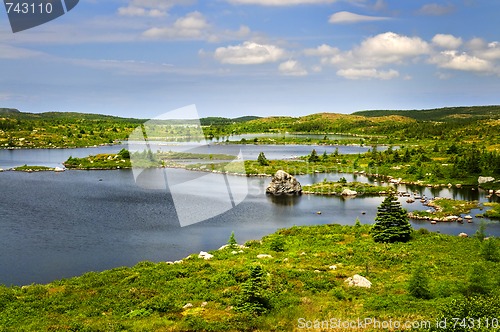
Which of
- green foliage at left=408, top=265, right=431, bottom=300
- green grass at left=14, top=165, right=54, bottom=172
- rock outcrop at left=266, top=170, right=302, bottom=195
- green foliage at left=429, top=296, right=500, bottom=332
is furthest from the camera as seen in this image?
green grass at left=14, top=165, right=54, bottom=172

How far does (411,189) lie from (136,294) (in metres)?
87.1

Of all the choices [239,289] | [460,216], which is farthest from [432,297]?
Answer: [460,216]

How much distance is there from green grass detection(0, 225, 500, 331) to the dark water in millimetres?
11813

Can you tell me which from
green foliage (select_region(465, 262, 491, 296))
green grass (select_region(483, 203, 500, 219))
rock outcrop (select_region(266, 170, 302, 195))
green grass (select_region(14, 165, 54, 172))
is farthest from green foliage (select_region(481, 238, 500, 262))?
green grass (select_region(14, 165, 54, 172))

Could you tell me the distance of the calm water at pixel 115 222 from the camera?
50906 millimetres

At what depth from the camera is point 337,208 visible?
83312 mm

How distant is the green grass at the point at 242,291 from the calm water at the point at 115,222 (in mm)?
11502

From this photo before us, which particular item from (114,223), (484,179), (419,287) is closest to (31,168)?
(114,223)

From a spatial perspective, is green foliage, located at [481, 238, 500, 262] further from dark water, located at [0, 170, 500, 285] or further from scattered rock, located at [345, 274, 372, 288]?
dark water, located at [0, 170, 500, 285]

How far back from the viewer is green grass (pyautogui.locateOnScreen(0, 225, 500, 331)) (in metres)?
26.8

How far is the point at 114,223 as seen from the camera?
224 feet

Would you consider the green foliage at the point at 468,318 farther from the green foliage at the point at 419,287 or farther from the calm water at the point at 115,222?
the calm water at the point at 115,222

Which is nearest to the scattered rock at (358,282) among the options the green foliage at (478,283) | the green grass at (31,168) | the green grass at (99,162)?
the green foliage at (478,283)

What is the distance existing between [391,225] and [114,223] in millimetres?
43065
